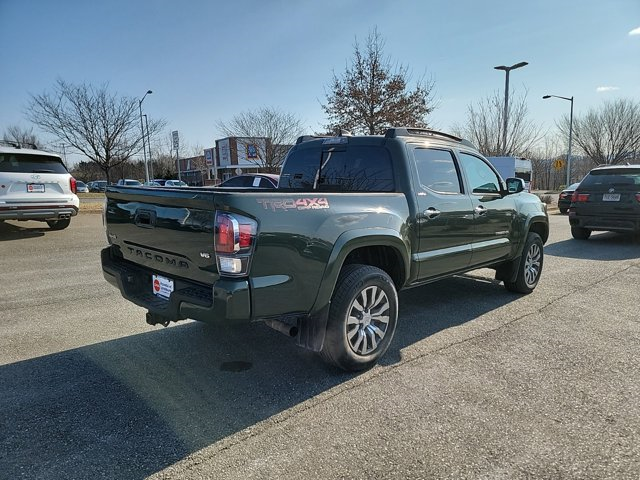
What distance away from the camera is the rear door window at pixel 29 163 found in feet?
29.5

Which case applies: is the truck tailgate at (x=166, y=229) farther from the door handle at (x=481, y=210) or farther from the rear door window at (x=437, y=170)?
the door handle at (x=481, y=210)

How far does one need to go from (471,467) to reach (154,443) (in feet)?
5.84

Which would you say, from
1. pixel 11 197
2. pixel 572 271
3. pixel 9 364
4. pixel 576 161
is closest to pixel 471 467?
pixel 9 364

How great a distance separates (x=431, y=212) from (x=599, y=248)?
7394mm

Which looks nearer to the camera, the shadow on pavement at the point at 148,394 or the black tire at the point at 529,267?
the shadow on pavement at the point at 148,394

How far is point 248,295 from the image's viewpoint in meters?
2.71

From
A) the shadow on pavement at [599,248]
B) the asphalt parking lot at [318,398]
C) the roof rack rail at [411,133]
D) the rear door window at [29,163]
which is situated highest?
the rear door window at [29,163]

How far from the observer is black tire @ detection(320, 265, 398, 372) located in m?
3.27

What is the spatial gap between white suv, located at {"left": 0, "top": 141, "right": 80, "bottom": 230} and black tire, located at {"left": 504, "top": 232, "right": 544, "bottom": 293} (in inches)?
360

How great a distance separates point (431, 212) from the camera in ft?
13.3

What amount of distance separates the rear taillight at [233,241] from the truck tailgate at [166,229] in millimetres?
75

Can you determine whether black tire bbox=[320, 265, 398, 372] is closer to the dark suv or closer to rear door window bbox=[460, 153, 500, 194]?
rear door window bbox=[460, 153, 500, 194]

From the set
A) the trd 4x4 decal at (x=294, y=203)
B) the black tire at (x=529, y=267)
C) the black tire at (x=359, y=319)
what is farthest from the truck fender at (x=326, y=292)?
the black tire at (x=529, y=267)

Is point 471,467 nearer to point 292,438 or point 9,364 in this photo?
point 292,438
